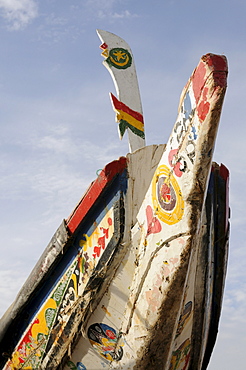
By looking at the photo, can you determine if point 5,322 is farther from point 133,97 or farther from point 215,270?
point 133,97

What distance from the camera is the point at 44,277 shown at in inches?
147

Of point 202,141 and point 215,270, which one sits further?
point 215,270

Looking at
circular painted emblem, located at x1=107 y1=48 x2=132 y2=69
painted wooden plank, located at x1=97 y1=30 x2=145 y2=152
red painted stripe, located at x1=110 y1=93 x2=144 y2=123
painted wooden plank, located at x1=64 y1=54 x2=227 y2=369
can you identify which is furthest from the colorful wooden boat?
circular painted emblem, located at x1=107 y1=48 x2=132 y2=69

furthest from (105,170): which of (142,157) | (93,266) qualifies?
(93,266)

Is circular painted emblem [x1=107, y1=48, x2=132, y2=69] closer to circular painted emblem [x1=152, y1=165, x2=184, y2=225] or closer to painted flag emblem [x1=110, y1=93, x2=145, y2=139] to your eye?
painted flag emblem [x1=110, y1=93, x2=145, y2=139]

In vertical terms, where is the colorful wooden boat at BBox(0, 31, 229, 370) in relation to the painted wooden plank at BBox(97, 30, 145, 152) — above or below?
below

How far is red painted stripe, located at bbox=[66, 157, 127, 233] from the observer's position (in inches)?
139

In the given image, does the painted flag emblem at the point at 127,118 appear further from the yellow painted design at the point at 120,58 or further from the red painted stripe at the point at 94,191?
the red painted stripe at the point at 94,191

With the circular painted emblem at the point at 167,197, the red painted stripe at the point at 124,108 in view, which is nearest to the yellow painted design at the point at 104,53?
the red painted stripe at the point at 124,108

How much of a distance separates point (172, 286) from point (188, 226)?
0.36 m

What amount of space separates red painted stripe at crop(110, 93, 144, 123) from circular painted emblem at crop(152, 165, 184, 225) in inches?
62.7

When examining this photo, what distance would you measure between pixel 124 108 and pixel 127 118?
0.32ft

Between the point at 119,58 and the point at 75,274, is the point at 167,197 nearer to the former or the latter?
the point at 75,274

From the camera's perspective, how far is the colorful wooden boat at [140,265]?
10.5 ft
